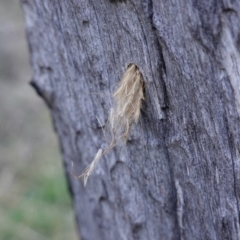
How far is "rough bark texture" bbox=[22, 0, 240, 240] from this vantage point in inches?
33.8

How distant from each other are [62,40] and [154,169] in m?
0.32

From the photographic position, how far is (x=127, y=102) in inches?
38.2

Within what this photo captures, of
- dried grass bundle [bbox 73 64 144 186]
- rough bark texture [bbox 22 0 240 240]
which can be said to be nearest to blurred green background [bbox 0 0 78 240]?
rough bark texture [bbox 22 0 240 240]

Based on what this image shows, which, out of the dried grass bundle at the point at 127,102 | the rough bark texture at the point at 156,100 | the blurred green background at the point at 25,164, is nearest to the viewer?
the rough bark texture at the point at 156,100

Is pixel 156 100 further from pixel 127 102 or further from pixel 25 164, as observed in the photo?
pixel 25 164

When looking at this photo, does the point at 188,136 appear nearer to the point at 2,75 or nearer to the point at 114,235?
the point at 114,235

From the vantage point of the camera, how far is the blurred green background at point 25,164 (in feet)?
8.59

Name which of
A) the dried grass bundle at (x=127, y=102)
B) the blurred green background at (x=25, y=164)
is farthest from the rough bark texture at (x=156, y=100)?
the blurred green background at (x=25, y=164)

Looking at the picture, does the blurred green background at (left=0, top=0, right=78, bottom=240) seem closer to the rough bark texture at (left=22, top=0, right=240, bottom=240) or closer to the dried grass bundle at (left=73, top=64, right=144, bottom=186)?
the rough bark texture at (left=22, top=0, right=240, bottom=240)

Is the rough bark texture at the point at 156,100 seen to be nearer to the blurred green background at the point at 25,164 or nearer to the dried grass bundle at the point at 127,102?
the dried grass bundle at the point at 127,102

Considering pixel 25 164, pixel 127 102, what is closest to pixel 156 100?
pixel 127 102

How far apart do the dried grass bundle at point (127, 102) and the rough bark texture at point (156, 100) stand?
0.06 feet

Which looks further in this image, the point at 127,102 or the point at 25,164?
the point at 25,164

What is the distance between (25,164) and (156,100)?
2.19 meters
